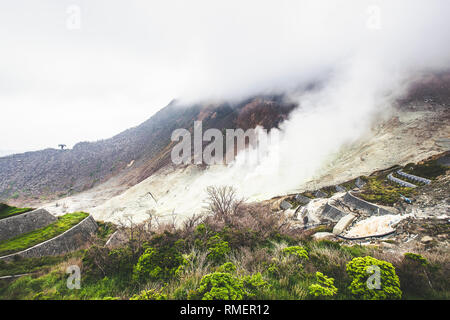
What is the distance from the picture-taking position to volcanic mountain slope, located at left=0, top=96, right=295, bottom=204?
4525 centimetres

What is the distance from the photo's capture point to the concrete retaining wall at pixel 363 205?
13.4m

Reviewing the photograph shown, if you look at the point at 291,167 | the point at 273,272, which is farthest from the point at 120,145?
the point at 273,272

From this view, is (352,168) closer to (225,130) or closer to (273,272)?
(273,272)

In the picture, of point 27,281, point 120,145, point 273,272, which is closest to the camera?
point 273,272

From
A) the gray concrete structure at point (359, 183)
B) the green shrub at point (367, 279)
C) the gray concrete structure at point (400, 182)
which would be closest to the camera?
the green shrub at point (367, 279)

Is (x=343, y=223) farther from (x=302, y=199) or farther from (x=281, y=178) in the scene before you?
(x=281, y=178)

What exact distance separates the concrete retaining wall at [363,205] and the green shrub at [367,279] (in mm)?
12824

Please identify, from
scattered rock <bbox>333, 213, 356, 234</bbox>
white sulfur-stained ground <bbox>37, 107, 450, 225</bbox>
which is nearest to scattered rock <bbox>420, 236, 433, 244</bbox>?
scattered rock <bbox>333, 213, 356, 234</bbox>

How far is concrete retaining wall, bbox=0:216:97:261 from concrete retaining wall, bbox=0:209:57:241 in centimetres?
202

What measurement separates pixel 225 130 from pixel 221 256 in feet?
143

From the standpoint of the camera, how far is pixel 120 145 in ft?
219

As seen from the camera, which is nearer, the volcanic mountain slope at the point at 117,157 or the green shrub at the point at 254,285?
the green shrub at the point at 254,285

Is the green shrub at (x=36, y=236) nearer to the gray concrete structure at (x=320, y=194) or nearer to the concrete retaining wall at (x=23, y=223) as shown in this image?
the concrete retaining wall at (x=23, y=223)

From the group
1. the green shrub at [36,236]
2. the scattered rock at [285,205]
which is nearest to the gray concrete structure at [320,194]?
the scattered rock at [285,205]
